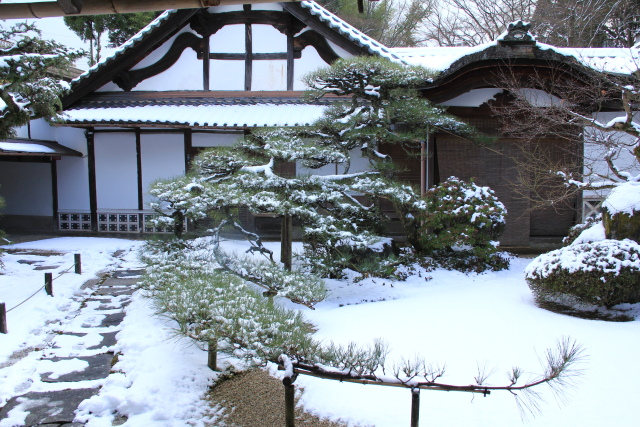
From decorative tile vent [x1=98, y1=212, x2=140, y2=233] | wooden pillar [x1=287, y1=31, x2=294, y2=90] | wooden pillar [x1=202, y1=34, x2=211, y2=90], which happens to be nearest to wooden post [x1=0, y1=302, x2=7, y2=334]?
decorative tile vent [x1=98, y1=212, x2=140, y2=233]

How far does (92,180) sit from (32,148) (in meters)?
1.45

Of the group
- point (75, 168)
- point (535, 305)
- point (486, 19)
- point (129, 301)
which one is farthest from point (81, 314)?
point (486, 19)

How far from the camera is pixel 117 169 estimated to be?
1127 cm

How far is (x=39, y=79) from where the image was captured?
6934 millimetres

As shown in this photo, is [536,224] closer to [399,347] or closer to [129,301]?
[399,347]

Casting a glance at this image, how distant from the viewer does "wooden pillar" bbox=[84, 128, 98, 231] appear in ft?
36.5

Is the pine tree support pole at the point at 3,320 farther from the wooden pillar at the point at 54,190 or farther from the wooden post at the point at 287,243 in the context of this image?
the wooden pillar at the point at 54,190

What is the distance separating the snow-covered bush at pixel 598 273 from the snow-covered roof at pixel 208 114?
549 cm

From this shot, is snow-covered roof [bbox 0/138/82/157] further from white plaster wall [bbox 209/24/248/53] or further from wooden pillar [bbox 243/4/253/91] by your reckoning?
wooden pillar [bbox 243/4/253/91]

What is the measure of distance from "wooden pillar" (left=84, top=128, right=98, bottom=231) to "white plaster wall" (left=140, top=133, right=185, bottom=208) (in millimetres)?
1223

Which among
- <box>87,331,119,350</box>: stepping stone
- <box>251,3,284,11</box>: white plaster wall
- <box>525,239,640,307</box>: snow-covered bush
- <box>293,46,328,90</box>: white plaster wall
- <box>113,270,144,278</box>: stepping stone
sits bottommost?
<box>87,331,119,350</box>: stepping stone

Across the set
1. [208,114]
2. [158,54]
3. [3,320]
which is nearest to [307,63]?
[208,114]

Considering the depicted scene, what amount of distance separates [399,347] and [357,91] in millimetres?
4327

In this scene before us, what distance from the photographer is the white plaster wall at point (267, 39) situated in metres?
10.9
